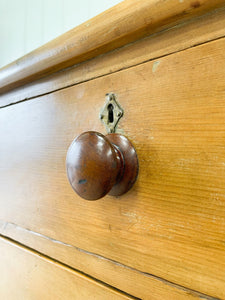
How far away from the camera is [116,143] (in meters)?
0.27

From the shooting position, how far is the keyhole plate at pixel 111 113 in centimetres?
28

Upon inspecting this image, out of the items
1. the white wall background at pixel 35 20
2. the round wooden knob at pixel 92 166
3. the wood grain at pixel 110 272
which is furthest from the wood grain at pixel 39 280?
the white wall background at pixel 35 20

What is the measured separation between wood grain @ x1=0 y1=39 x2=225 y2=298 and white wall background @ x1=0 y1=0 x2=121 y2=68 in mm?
373

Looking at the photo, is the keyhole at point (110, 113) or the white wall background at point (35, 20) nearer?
the keyhole at point (110, 113)

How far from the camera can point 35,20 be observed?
2.43ft

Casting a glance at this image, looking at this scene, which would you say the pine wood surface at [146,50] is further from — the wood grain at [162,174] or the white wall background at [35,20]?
the white wall background at [35,20]

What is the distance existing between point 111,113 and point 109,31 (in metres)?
0.09

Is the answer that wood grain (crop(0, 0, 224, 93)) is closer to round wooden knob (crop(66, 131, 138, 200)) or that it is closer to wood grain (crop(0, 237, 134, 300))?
round wooden knob (crop(66, 131, 138, 200))

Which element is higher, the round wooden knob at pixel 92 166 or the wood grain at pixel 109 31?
the wood grain at pixel 109 31

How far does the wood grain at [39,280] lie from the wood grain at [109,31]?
27cm

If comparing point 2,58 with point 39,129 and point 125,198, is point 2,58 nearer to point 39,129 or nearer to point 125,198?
point 39,129

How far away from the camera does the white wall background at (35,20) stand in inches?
24.6

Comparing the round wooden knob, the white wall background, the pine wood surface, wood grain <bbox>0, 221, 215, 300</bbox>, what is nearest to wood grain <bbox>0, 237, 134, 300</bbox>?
wood grain <bbox>0, 221, 215, 300</bbox>

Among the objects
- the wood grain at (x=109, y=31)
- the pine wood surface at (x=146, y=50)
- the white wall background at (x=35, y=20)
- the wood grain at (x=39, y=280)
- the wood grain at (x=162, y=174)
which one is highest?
the white wall background at (x=35, y=20)
